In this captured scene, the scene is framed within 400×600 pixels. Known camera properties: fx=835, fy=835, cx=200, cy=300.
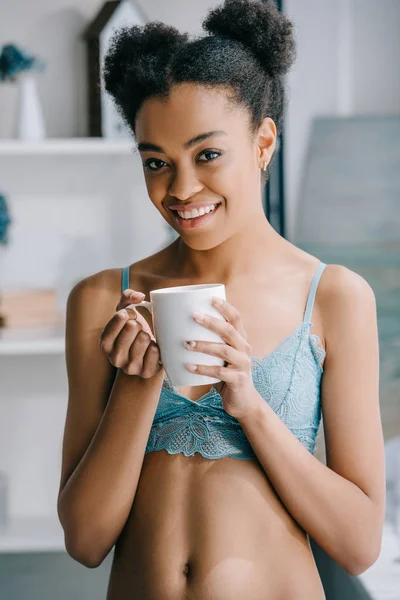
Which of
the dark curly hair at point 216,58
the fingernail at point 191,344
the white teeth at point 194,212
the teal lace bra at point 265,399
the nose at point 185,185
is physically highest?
the dark curly hair at point 216,58

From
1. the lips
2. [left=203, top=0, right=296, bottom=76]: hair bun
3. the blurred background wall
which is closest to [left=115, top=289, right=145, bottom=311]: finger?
the lips

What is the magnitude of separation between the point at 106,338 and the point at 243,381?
0.16 m

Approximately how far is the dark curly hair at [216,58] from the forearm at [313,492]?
0.37 meters

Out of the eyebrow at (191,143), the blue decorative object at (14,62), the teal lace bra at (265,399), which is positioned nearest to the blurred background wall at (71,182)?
the blue decorative object at (14,62)

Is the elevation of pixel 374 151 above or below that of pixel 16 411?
above

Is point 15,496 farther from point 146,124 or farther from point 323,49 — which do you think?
point 146,124

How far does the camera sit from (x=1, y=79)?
230 cm

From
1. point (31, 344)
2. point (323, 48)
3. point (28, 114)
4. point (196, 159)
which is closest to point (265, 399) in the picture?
point (196, 159)

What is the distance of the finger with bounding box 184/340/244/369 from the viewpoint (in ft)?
2.80

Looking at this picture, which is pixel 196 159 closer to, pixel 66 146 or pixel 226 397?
pixel 226 397

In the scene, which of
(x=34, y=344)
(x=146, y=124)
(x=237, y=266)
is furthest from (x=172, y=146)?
(x=34, y=344)

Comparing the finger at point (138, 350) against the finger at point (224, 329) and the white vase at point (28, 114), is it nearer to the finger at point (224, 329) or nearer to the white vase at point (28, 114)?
Answer: the finger at point (224, 329)

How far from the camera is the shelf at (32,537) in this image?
2262mm

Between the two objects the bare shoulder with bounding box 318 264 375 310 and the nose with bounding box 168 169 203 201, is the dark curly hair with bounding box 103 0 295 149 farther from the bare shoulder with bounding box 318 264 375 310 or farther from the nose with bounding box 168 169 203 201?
the bare shoulder with bounding box 318 264 375 310
